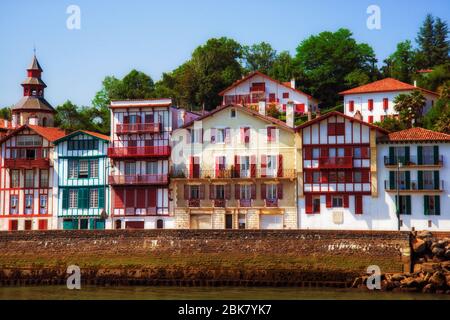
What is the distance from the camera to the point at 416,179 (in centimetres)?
6650

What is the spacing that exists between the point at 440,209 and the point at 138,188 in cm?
2530

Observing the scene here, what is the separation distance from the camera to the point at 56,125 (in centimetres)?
10681

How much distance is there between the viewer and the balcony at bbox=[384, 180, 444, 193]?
6588 cm

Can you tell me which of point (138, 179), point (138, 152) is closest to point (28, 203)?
point (138, 179)

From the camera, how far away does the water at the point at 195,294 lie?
4891 centimetres

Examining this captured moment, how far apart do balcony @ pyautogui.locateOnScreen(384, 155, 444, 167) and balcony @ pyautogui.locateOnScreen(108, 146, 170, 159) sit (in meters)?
18.8

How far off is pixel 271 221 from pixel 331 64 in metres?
40.9

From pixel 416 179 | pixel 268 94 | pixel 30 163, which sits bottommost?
pixel 416 179

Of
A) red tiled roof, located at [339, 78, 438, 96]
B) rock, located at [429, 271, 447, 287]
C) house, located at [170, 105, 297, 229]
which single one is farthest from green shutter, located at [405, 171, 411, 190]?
red tiled roof, located at [339, 78, 438, 96]

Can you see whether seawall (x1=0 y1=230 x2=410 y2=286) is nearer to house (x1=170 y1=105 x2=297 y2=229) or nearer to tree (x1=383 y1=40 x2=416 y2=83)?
A: house (x1=170 y1=105 x2=297 y2=229)

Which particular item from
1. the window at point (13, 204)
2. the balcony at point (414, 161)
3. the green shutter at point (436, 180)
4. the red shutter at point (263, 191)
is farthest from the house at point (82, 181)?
the green shutter at point (436, 180)

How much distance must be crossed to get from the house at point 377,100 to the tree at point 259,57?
31.4 m

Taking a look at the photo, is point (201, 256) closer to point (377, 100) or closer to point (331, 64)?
point (377, 100)

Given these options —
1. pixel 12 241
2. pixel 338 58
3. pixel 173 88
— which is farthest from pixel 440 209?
pixel 173 88
